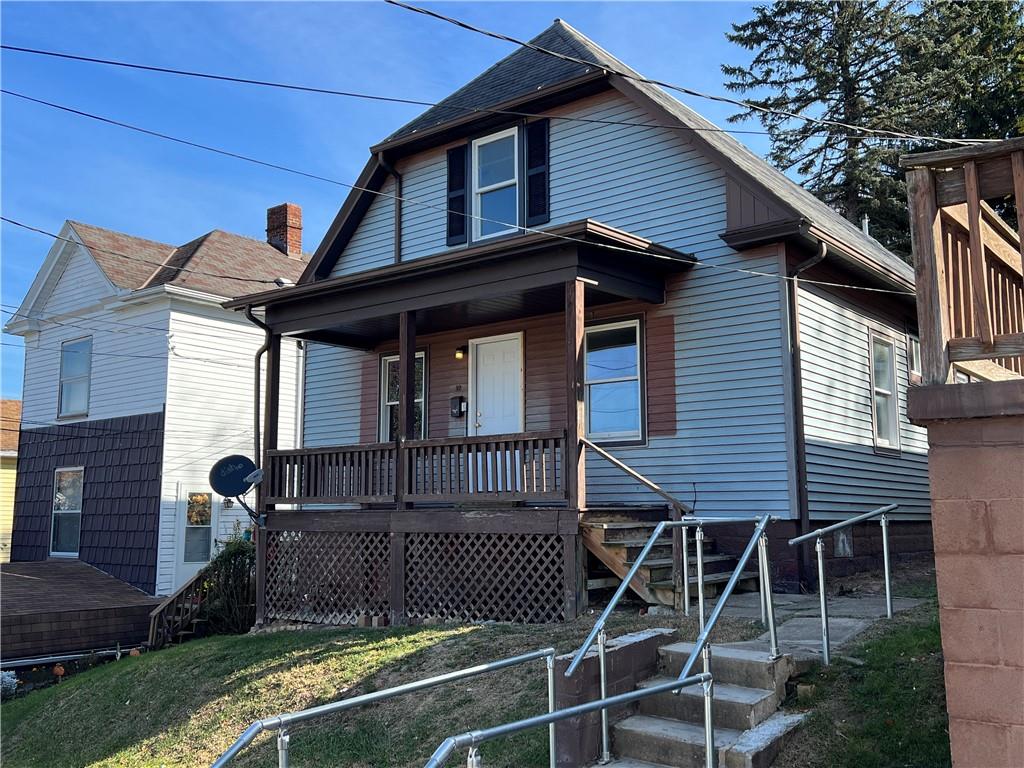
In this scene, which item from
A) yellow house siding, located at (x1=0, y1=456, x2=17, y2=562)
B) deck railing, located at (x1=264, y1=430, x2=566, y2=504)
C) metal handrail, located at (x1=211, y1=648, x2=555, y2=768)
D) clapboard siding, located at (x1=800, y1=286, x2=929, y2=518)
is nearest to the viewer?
metal handrail, located at (x1=211, y1=648, x2=555, y2=768)

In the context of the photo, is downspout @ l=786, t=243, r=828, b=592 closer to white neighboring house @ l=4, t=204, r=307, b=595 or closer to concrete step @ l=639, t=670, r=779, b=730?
concrete step @ l=639, t=670, r=779, b=730

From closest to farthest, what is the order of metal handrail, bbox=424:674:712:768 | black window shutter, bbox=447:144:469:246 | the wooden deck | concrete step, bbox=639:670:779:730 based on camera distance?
metal handrail, bbox=424:674:712:768 < concrete step, bbox=639:670:779:730 < black window shutter, bbox=447:144:469:246 < the wooden deck

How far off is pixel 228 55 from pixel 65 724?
26.4 ft

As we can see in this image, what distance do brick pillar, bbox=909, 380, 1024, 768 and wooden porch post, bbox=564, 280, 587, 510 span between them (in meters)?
5.83

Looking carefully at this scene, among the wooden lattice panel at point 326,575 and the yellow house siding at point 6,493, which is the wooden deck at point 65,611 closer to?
the wooden lattice panel at point 326,575

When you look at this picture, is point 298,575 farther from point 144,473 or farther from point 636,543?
point 144,473

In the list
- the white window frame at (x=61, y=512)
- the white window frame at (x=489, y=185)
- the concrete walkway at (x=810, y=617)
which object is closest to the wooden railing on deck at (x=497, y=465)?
the concrete walkway at (x=810, y=617)

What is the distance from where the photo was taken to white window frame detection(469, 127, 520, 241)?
14.0 meters

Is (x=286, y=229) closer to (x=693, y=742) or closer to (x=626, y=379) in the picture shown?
(x=626, y=379)

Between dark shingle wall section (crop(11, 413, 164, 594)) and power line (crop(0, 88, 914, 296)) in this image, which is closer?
power line (crop(0, 88, 914, 296))

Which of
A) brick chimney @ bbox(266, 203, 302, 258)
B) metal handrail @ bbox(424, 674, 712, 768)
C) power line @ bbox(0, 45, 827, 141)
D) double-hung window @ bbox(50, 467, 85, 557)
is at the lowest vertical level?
metal handrail @ bbox(424, 674, 712, 768)

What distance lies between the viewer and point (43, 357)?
71.2 feet

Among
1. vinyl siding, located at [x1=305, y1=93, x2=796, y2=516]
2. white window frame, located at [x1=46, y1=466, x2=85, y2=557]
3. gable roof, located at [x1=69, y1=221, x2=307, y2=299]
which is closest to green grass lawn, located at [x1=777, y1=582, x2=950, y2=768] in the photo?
vinyl siding, located at [x1=305, y1=93, x2=796, y2=516]

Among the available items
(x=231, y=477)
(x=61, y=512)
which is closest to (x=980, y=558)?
(x=231, y=477)
